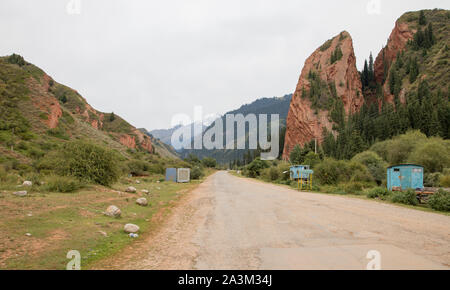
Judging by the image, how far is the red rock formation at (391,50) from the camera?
85.7m

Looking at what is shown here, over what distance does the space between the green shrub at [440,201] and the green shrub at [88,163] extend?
18.4 metres

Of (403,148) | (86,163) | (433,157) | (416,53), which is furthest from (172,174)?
(416,53)

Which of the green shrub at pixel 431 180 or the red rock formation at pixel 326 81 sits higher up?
the red rock formation at pixel 326 81

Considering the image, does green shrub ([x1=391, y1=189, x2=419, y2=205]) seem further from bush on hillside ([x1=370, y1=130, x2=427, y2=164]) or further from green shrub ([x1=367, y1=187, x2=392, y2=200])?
bush on hillside ([x1=370, y1=130, x2=427, y2=164])

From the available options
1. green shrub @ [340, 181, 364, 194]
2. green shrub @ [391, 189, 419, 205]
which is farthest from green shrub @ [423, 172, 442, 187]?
green shrub @ [391, 189, 419, 205]

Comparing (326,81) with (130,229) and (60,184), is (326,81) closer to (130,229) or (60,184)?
(60,184)

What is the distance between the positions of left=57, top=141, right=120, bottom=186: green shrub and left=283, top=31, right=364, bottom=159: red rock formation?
257 ft

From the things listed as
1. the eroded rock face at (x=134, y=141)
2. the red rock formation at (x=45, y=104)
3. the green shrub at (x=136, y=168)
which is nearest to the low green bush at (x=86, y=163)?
the green shrub at (x=136, y=168)

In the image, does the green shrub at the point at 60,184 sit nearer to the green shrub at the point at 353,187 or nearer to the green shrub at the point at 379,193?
the green shrub at the point at 379,193

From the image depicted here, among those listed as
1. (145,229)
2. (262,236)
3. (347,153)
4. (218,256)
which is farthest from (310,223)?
(347,153)

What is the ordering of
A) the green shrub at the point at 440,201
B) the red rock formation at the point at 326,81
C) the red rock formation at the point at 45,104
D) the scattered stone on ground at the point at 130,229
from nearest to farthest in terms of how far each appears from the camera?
the scattered stone on ground at the point at 130,229
the green shrub at the point at 440,201
the red rock formation at the point at 45,104
the red rock formation at the point at 326,81

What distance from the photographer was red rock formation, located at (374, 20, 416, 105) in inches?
3374

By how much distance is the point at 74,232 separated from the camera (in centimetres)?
680

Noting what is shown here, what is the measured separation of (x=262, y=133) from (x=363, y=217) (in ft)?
457
